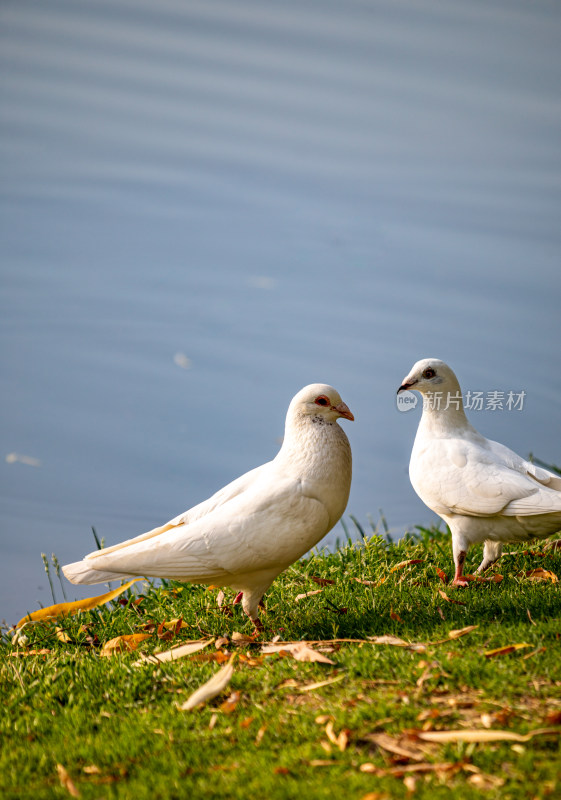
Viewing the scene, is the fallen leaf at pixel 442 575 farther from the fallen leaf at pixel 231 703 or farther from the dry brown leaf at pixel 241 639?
the fallen leaf at pixel 231 703

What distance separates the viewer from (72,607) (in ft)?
14.5

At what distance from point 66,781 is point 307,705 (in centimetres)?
91

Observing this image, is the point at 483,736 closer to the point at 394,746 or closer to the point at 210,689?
the point at 394,746

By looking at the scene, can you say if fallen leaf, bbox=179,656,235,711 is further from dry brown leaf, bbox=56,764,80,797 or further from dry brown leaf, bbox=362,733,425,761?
dry brown leaf, bbox=362,733,425,761

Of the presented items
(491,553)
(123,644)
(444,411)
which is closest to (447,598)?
(491,553)

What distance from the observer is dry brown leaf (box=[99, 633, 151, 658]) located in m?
3.86

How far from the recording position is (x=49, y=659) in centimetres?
379

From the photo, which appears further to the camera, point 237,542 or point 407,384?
point 407,384

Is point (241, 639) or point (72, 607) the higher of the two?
point (72, 607)

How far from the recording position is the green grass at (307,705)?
2.39m

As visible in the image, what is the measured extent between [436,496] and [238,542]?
1.54m

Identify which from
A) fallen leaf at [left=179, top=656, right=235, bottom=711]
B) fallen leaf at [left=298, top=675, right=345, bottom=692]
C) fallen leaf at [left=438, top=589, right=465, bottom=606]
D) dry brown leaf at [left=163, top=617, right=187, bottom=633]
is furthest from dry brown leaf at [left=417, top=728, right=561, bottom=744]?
dry brown leaf at [left=163, top=617, right=187, bottom=633]

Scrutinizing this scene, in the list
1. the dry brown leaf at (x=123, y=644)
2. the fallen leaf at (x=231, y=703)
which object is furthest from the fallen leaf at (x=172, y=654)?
the fallen leaf at (x=231, y=703)

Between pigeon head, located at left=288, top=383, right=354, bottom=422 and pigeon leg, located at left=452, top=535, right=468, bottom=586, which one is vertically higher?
pigeon head, located at left=288, top=383, right=354, bottom=422
